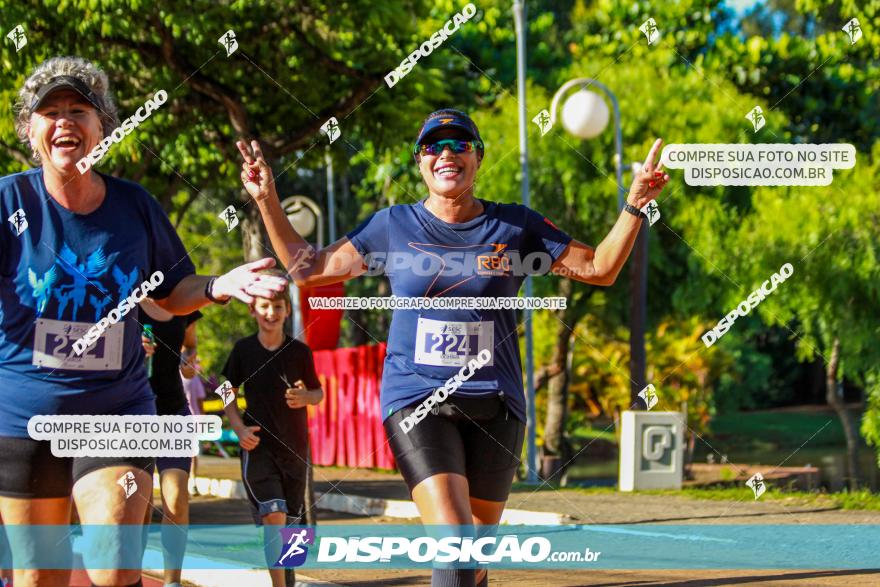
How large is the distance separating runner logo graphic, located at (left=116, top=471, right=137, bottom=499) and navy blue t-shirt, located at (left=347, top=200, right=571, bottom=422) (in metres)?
1.30

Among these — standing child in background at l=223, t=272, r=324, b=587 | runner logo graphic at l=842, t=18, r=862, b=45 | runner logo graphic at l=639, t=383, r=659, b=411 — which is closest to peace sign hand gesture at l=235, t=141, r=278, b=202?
standing child in background at l=223, t=272, r=324, b=587

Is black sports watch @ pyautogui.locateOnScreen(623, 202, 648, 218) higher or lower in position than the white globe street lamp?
lower

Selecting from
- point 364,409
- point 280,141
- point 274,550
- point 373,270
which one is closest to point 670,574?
point 274,550

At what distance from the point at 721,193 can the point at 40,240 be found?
1793 cm

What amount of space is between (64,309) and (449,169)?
1.70 meters

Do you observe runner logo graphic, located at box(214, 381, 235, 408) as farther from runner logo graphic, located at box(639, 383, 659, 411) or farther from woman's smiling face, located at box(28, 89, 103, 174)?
runner logo graphic, located at box(639, 383, 659, 411)

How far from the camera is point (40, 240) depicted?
416cm

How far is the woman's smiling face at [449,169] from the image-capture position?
5.19m

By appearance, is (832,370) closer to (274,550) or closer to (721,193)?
(721,193)

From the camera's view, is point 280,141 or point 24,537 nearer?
point 24,537

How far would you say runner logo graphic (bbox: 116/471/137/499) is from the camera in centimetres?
395

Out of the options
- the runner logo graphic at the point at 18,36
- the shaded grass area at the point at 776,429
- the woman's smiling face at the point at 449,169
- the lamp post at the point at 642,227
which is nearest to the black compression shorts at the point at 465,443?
the woman's smiling face at the point at 449,169

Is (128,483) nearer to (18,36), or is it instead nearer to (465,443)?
(465,443)

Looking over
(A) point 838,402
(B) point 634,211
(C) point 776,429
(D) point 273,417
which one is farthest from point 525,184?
(C) point 776,429
